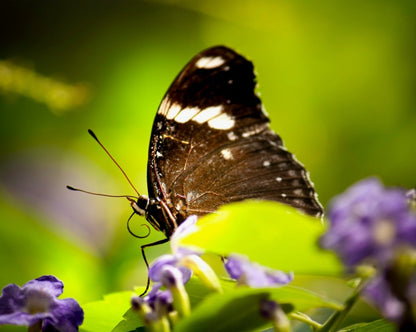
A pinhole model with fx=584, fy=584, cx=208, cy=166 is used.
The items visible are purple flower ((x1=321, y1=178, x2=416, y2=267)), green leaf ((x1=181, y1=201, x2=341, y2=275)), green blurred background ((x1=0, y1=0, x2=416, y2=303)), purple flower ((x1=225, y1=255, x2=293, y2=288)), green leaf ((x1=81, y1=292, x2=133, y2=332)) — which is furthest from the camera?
green blurred background ((x1=0, y1=0, x2=416, y2=303))

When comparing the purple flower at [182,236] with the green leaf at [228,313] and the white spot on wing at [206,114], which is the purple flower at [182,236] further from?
the white spot on wing at [206,114]

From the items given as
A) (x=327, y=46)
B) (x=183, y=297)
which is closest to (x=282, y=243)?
(x=183, y=297)

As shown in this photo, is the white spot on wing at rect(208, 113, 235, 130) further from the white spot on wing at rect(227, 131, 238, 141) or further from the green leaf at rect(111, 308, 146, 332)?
the green leaf at rect(111, 308, 146, 332)

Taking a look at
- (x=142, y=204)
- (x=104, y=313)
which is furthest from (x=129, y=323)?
(x=142, y=204)

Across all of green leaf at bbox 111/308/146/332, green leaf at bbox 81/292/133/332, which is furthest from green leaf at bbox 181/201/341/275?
green leaf at bbox 81/292/133/332

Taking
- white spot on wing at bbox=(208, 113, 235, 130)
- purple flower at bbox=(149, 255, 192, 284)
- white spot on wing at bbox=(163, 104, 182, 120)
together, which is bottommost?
purple flower at bbox=(149, 255, 192, 284)

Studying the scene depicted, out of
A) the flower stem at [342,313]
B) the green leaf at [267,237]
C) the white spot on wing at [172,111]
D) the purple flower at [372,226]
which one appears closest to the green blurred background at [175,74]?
the white spot on wing at [172,111]
